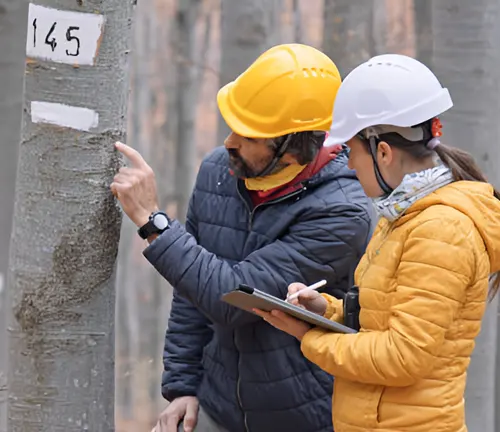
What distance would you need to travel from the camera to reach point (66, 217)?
2.69 metres

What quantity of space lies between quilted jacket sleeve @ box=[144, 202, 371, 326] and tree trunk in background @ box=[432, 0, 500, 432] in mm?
1957

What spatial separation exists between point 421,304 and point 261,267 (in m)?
0.60

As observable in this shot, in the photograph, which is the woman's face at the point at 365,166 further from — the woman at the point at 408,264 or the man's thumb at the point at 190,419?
the man's thumb at the point at 190,419

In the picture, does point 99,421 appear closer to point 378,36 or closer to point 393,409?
point 393,409

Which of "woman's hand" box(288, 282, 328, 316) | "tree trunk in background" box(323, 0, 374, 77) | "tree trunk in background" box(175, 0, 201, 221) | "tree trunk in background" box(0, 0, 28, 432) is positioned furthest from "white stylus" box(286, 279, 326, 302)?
"tree trunk in background" box(175, 0, 201, 221)

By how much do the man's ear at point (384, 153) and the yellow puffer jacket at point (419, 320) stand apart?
13 cm

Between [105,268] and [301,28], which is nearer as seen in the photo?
[105,268]

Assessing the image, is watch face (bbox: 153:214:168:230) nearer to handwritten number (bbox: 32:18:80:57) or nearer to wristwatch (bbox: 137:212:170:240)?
wristwatch (bbox: 137:212:170:240)

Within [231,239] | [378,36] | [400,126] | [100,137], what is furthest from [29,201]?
[378,36]

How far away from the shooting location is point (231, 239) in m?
2.97

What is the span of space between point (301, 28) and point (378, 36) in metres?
1.51

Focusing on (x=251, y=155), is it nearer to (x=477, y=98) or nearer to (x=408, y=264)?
(x=408, y=264)

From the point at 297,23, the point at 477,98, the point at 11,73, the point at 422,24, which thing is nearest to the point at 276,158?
the point at 477,98

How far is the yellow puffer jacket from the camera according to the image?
2359 mm
